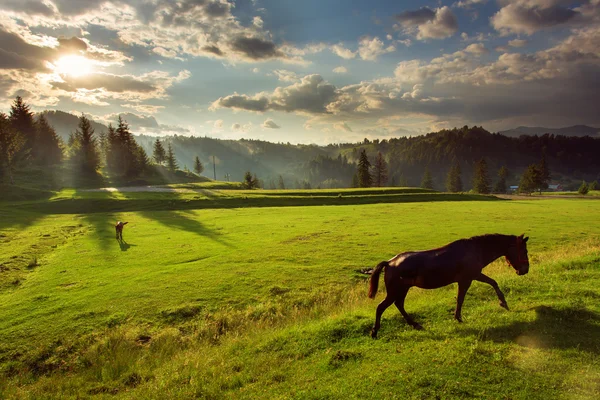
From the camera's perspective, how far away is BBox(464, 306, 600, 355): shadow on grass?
23.7 ft

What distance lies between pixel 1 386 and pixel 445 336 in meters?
13.3

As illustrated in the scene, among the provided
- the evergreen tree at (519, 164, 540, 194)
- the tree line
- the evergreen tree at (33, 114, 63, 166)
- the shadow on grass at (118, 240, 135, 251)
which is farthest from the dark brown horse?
the evergreen tree at (519, 164, 540, 194)

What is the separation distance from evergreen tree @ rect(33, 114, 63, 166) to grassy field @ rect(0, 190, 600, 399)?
10473 cm

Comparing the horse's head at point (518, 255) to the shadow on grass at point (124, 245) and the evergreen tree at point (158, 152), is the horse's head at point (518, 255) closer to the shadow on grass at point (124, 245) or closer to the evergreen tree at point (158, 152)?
the shadow on grass at point (124, 245)

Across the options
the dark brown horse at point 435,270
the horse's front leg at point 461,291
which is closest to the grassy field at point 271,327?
the horse's front leg at point 461,291

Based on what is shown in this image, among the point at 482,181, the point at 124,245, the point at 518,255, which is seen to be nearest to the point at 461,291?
the point at 518,255

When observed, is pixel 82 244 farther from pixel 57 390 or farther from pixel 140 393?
pixel 140 393

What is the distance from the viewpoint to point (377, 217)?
40.1 m

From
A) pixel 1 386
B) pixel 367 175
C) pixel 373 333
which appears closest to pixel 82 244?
pixel 1 386

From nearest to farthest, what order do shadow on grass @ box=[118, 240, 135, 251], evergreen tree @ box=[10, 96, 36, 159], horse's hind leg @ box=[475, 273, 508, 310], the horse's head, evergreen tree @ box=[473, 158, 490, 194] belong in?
horse's hind leg @ box=[475, 273, 508, 310] < the horse's head < shadow on grass @ box=[118, 240, 135, 251] < evergreen tree @ box=[10, 96, 36, 159] < evergreen tree @ box=[473, 158, 490, 194]

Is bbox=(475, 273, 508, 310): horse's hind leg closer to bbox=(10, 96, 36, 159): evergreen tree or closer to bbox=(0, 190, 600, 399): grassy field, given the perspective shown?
bbox=(0, 190, 600, 399): grassy field

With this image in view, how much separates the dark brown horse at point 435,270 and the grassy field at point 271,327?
1012mm

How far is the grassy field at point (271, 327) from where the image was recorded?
6.62 meters

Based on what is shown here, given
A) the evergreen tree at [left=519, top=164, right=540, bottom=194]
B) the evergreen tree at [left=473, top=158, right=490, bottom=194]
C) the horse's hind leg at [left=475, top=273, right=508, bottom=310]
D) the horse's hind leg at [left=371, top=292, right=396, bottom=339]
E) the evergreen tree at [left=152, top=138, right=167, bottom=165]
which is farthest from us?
the evergreen tree at [left=152, top=138, right=167, bottom=165]
